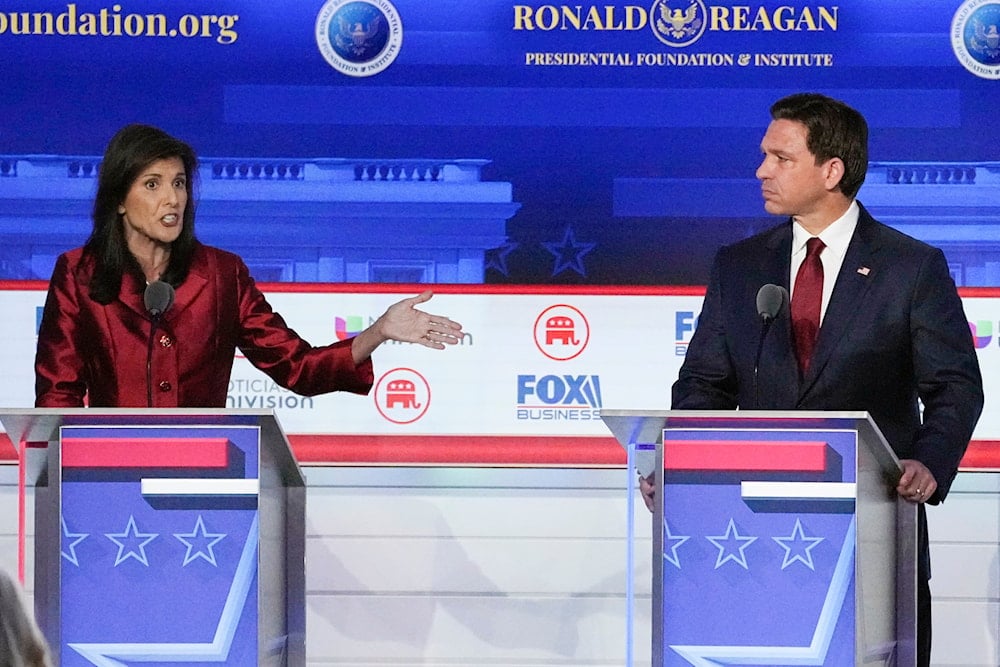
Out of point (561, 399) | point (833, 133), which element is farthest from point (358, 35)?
point (833, 133)

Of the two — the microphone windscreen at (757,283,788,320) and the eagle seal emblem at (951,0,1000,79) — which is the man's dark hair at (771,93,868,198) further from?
the eagle seal emblem at (951,0,1000,79)

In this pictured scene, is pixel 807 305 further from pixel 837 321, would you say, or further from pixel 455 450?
pixel 455 450

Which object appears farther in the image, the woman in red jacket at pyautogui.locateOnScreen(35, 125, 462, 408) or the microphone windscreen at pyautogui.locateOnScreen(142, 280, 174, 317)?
the woman in red jacket at pyautogui.locateOnScreen(35, 125, 462, 408)

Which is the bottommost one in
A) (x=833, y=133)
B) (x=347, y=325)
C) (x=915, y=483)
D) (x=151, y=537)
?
(x=151, y=537)

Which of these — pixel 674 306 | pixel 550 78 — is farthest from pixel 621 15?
pixel 674 306

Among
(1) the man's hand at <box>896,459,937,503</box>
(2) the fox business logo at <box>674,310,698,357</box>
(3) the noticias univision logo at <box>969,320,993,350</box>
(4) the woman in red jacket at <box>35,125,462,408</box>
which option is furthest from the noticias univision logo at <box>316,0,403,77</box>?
(1) the man's hand at <box>896,459,937,503</box>

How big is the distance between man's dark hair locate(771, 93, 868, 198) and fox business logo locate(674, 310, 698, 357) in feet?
4.77

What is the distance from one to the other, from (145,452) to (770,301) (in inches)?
53.7

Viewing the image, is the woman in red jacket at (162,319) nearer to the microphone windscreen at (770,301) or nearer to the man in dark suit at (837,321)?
the man in dark suit at (837,321)

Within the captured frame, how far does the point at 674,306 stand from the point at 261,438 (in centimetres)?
231

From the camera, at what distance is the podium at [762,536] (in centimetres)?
301

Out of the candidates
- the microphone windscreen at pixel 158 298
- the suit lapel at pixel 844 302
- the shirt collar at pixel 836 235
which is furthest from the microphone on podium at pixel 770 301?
the microphone windscreen at pixel 158 298

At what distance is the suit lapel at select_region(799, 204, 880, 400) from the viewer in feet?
11.7

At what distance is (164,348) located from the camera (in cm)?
412
